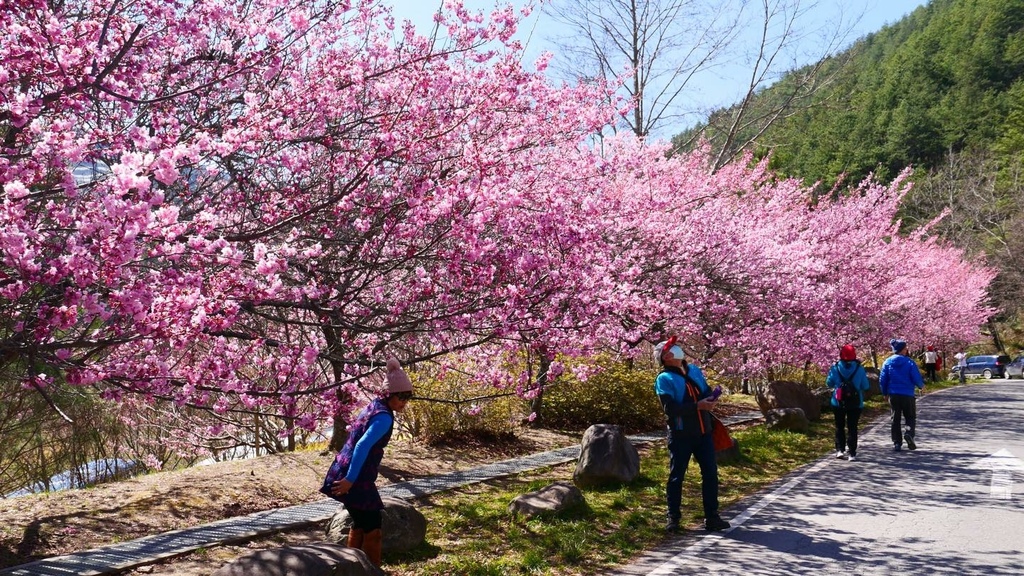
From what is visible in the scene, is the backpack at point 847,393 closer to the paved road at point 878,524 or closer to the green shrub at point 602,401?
the paved road at point 878,524

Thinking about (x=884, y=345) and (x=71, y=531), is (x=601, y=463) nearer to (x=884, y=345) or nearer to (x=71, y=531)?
(x=71, y=531)

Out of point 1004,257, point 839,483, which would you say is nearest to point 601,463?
point 839,483

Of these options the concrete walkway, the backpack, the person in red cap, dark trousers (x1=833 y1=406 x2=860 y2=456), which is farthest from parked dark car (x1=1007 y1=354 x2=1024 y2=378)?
the concrete walkway

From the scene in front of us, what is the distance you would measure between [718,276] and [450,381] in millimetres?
5828

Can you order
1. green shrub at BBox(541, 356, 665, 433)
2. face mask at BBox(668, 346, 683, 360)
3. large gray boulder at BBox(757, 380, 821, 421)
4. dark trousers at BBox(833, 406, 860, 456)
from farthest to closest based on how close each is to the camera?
large gray boulder at BBox(757, 380, 821, 421) < green shrub at BBox(541, 356, 665, 433) < dark trousers at BBox(833, 406, 860, 456) < face mask at BBox(668, 346, 683, 360)

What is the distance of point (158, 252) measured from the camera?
470 centimetres

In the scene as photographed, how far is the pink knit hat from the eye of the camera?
5629mm

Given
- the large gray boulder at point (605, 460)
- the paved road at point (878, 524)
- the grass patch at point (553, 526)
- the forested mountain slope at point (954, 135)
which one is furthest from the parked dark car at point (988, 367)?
the large gray boulder at point (605, 460)

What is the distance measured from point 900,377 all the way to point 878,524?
626cm

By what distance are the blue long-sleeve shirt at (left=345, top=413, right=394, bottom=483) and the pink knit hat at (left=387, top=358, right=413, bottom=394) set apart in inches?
7.7

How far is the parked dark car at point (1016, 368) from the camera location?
46.6 m

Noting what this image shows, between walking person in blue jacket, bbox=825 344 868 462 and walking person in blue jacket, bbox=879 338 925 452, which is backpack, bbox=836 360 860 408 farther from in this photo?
walking person in blue jacket, bbox=879 338 925 452

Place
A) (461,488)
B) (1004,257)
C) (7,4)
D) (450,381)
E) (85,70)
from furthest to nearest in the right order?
(1004,257), (450,381), (461,488), (85,70), (7,4)

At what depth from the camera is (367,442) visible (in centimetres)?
546
